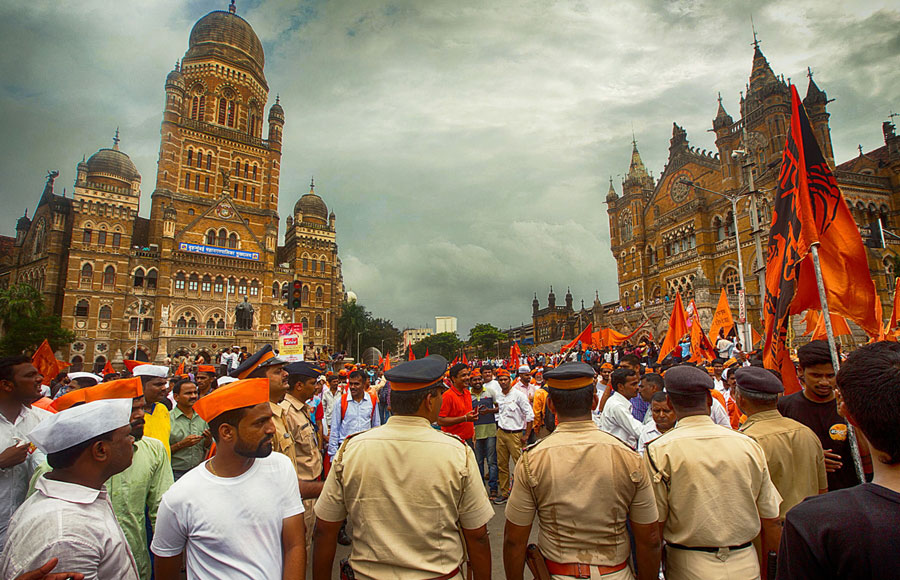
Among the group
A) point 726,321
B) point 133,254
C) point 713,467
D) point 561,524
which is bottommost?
point 561,524

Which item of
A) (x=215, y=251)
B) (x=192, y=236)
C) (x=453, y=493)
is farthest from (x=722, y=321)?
(x=192, y=236)

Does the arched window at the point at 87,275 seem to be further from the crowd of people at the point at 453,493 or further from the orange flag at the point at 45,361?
the crowd of people at the point at 453,493

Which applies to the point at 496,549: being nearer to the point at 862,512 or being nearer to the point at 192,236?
the point at 862,512

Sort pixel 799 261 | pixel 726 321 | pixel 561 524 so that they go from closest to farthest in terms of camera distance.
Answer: pixel 561 524 → pixel 799 261 → pixel 726 321

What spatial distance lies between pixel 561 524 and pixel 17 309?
45306mm

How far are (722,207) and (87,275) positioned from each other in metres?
49.4

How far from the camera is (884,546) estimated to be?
1.11 meters

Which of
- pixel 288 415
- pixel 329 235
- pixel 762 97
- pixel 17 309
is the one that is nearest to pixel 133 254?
pixel 17 309

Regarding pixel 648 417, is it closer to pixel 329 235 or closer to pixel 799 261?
pixel 799 261

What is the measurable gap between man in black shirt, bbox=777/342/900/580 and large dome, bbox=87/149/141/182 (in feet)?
175

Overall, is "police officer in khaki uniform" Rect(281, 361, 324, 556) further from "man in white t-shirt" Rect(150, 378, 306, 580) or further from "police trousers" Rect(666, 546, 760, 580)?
"police trousers" Rect(666, 546, 760, 580)

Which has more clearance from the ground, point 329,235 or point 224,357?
point 329,235

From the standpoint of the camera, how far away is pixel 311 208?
50.8m

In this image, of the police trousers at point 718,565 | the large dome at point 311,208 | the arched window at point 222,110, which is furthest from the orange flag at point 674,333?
the arched window at point 222,110
